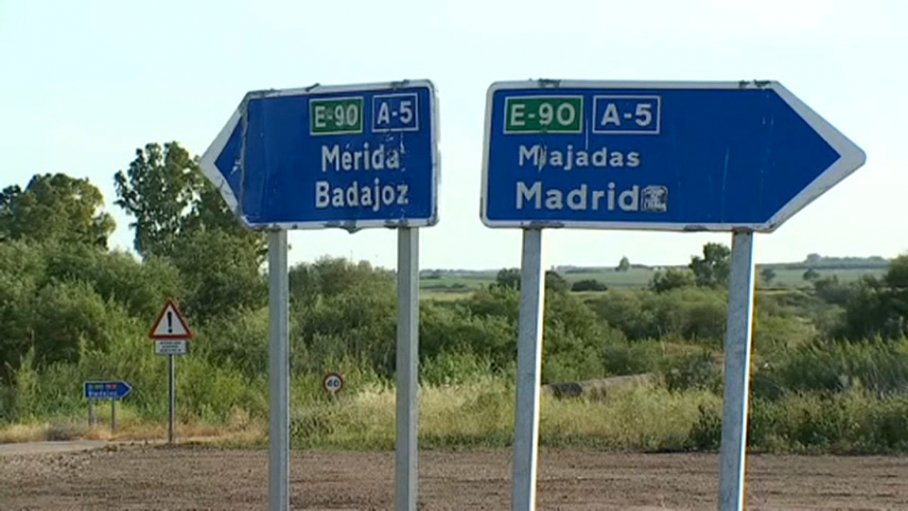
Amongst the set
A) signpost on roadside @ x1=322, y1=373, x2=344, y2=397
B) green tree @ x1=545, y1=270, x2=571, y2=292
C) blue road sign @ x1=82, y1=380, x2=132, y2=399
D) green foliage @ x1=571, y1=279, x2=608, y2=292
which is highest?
green tree @ x1=545, y1=270, x2=571, y2=292

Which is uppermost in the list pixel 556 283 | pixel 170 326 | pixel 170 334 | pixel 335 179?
pixel 335 179

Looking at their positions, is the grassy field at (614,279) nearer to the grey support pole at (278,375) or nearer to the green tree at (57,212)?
the green tree at (57,212)

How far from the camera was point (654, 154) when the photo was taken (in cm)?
560

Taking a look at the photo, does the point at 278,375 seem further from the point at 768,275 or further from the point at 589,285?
the point at 768,275

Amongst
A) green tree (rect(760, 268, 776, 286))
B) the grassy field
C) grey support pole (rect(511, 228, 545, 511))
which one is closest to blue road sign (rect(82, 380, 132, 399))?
grey support pole (rect(511, 228, 545, 511))

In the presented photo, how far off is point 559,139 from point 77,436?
833 inches

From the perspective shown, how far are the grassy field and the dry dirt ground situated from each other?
25.8 metres

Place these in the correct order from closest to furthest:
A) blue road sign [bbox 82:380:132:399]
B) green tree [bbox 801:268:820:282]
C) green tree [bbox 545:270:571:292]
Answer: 1. blue road sign [bbox 82:380:132:399]
2. green tree [bbox 545:270:571:292]
3. green tree [bbox 801:268:820:282]

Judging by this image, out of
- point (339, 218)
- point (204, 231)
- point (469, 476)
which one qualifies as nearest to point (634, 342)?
point (204, 231)

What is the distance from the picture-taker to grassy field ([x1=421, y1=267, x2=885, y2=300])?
51062mm

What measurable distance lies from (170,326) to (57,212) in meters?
36.6

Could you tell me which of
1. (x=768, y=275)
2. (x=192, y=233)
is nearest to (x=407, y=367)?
(x=192, y=233)

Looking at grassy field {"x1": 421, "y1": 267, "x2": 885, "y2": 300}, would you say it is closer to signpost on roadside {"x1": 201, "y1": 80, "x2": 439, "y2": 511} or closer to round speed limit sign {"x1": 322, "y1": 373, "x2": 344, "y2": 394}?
round speed limit sign {"x1": 322, "y1": 373, "x2": 344, "y2": 394}

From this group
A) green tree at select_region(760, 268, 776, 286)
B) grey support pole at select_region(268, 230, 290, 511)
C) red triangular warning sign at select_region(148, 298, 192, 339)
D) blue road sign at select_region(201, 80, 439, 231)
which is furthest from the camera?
green tree at select_region(760, 268, 776, 286)
